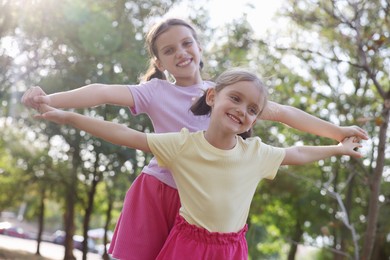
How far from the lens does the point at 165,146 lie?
109 inches

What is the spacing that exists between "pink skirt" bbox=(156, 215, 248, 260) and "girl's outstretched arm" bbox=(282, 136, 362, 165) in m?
0.45

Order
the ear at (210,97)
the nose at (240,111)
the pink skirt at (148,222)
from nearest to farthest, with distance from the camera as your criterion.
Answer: the nose at (240,111), the ear at (210,97), the pink skirt at (148,222)

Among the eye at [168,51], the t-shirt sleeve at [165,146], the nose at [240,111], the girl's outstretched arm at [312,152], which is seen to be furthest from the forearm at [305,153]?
the eye at [168,51]

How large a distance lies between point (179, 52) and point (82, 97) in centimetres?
59

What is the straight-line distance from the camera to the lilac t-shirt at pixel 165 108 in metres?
3.11

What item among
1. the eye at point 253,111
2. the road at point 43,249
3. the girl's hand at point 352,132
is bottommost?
the road at point 43,249

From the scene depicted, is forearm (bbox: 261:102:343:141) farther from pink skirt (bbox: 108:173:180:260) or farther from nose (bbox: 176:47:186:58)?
pink skirt (bbox: 108:173:180:260)

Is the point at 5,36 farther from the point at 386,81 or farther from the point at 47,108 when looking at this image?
the point at 47,108

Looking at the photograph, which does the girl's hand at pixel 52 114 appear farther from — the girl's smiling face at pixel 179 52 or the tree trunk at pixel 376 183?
the tree trunk at pixel 376 183

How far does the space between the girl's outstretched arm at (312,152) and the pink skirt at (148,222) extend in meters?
0.58

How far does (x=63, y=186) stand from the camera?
25406 mm

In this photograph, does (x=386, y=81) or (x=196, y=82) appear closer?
(x=196, y=82)

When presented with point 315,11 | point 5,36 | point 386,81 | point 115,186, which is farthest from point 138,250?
point 115,186

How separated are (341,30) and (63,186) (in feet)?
62.0
